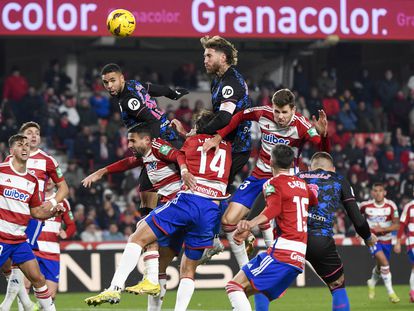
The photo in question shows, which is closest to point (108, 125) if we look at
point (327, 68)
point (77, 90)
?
point (77, 90)

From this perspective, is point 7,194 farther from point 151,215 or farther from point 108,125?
point 108,125

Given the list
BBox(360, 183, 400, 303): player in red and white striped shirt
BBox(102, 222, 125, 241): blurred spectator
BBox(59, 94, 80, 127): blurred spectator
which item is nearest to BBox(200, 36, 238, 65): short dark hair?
BBox(360, 183, 400, 303): player in red and white striped shirt

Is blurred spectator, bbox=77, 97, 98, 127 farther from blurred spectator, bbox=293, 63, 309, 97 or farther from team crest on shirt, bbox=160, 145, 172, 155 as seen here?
team crest on shirt, bbox=160, 145, 172, 155

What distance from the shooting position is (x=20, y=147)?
12.0 m

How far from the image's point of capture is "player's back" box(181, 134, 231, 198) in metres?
11.2

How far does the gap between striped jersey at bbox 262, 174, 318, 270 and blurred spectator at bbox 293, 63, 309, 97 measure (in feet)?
53.0

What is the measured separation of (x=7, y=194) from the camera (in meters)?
12.1

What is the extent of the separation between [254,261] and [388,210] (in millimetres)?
8268

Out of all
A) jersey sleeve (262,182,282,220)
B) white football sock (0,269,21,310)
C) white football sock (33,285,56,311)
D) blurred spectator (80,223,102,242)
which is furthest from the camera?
blurred spectator (80,223,102,242)

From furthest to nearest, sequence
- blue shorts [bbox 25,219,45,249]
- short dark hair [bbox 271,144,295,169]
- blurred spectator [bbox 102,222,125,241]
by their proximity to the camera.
→ blurred spectator [bbox 102,222,125,241]
blue shorts [bbox 25,219,45,249]
short dark hair [bbox 271,144,295,169]

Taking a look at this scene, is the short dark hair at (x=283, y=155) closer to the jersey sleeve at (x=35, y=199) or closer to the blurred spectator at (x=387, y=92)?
the jersey sleeve at (x=35, y=199)

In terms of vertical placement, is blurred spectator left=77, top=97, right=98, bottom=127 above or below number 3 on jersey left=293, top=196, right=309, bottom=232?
above

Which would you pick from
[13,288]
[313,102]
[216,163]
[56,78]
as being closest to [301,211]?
[216,163]

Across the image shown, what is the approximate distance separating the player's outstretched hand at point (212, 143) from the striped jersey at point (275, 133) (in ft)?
2.15
